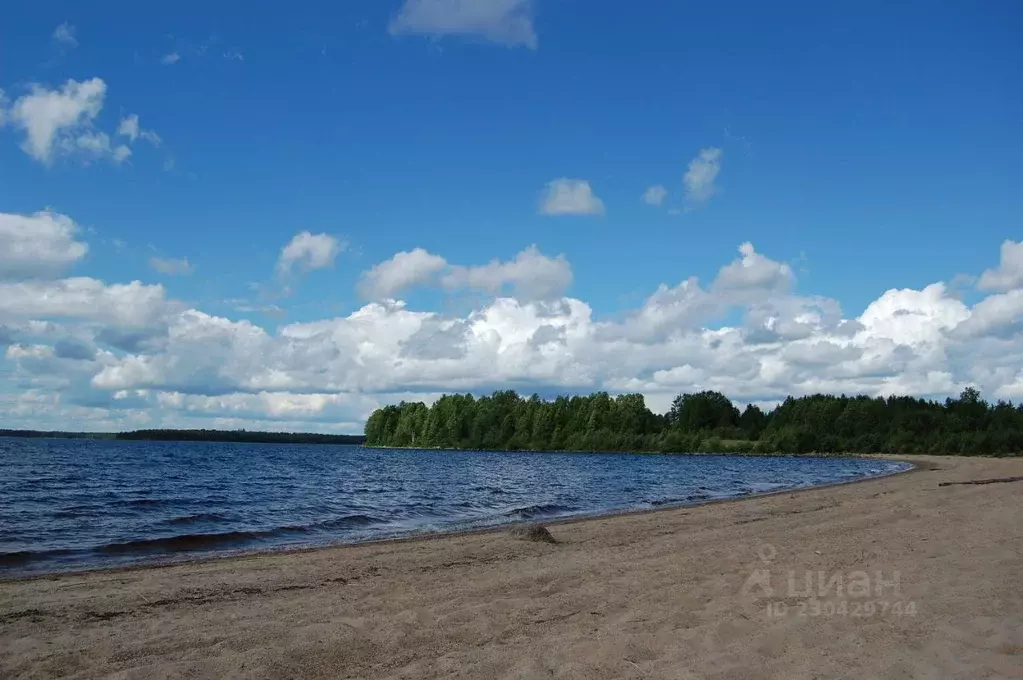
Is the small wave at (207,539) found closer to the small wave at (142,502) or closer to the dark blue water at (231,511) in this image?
the dark blue water at (231,511)

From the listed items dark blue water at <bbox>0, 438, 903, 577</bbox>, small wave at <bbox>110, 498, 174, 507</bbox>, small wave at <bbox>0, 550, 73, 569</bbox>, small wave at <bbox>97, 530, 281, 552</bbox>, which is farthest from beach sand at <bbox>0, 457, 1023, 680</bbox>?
small wave at <bbox>110, 498, 174, 507</bbox>

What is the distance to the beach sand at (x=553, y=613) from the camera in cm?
725

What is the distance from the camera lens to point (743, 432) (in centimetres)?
17850

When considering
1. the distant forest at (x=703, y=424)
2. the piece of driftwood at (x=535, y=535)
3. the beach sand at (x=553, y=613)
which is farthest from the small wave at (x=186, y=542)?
the distant forest at (x=703, y=424)

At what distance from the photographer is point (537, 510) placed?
28.2 metres

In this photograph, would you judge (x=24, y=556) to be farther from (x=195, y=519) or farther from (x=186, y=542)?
(x=195, y=519)

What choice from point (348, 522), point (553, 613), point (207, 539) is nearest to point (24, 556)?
point (207, 539)

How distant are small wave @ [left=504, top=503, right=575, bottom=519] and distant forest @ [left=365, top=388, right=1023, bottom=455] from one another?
4559 inches

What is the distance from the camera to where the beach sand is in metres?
7.25

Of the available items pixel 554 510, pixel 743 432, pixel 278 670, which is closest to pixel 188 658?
pixel 278 670

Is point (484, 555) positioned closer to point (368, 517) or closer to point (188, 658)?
point (188, 658)

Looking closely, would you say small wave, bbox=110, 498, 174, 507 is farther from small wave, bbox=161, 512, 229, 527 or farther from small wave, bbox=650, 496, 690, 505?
small wave, bbox=650, 496, 690, 505

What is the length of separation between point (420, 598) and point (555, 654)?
11.2 feet

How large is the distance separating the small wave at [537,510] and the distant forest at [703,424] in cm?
11581
